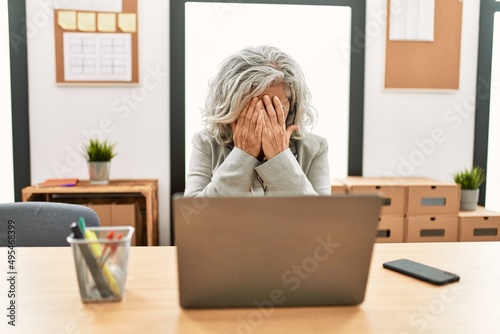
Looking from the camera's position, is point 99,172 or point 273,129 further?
point 99,172

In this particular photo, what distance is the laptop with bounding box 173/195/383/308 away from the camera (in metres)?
0.67

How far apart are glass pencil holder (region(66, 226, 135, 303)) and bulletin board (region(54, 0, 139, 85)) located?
2.35m

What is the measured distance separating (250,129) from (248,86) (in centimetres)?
14

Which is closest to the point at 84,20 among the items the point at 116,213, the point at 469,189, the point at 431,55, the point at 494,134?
the point at 116,213

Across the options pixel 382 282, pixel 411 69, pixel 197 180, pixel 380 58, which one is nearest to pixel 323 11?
pixel 380 58

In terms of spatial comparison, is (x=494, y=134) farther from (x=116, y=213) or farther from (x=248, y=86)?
(x=116, y=213)

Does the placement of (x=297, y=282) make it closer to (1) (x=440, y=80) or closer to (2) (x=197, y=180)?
(2) (x=197, y=180)

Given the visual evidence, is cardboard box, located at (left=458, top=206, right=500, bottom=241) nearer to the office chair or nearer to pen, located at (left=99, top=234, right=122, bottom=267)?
the office chair

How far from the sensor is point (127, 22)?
2910 mm

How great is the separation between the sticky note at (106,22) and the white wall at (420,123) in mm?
1727

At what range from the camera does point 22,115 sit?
2.93 meters

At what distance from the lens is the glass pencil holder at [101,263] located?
0.75 metres

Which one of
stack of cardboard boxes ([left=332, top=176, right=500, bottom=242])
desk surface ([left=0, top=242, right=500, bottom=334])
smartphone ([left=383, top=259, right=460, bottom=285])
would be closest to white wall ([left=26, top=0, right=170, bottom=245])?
stack of cardboard boxes ([left=332, top=176, right=500, bottom=242])

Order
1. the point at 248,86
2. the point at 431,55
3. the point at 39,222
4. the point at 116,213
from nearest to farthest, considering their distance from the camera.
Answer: the point at 39,222, the point at 248,86, the point at 116,213, the point at 431,55
